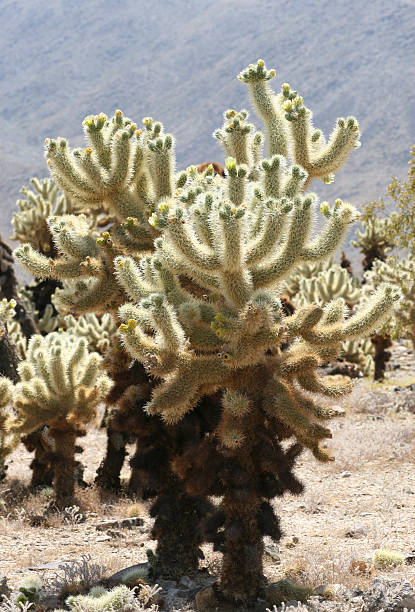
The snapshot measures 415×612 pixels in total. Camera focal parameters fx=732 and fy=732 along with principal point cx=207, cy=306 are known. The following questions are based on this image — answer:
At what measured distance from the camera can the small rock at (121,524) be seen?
885 cm

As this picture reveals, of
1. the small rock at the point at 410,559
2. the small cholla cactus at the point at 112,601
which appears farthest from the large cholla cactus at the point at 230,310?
the small rock at the point at 410,559

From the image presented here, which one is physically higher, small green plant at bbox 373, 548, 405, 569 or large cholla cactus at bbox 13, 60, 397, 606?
large cholla cactus at bbox 13, 60, 397, 606

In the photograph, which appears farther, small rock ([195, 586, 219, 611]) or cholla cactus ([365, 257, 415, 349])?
cholla cactus ([365, 257, 415, 349])

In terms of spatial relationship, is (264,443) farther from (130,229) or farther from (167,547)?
(130,229)

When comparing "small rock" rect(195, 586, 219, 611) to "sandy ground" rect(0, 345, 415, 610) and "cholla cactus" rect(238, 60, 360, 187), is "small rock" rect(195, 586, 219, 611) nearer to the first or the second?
"sandy ground" rect(0, 345, 415, 610)

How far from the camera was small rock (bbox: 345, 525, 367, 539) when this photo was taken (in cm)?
789

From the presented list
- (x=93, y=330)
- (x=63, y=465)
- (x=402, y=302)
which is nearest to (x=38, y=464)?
(x=63, y=465)

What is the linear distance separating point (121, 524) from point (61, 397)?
1.79 metres

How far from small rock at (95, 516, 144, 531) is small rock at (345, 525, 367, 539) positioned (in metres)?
2.53

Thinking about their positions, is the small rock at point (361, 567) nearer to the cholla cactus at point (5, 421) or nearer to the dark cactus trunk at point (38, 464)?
the cholla cactus at point (5, 421)

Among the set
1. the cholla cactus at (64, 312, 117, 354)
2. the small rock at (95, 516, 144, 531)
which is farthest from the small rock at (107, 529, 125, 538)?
the cholla cactus at (64, 312, 117, 354)

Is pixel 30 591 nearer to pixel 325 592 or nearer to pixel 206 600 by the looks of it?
pixel 206 600

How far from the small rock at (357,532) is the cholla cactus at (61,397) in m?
3.43

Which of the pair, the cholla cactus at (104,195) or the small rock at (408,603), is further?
the cholla cactus at (104,195)
